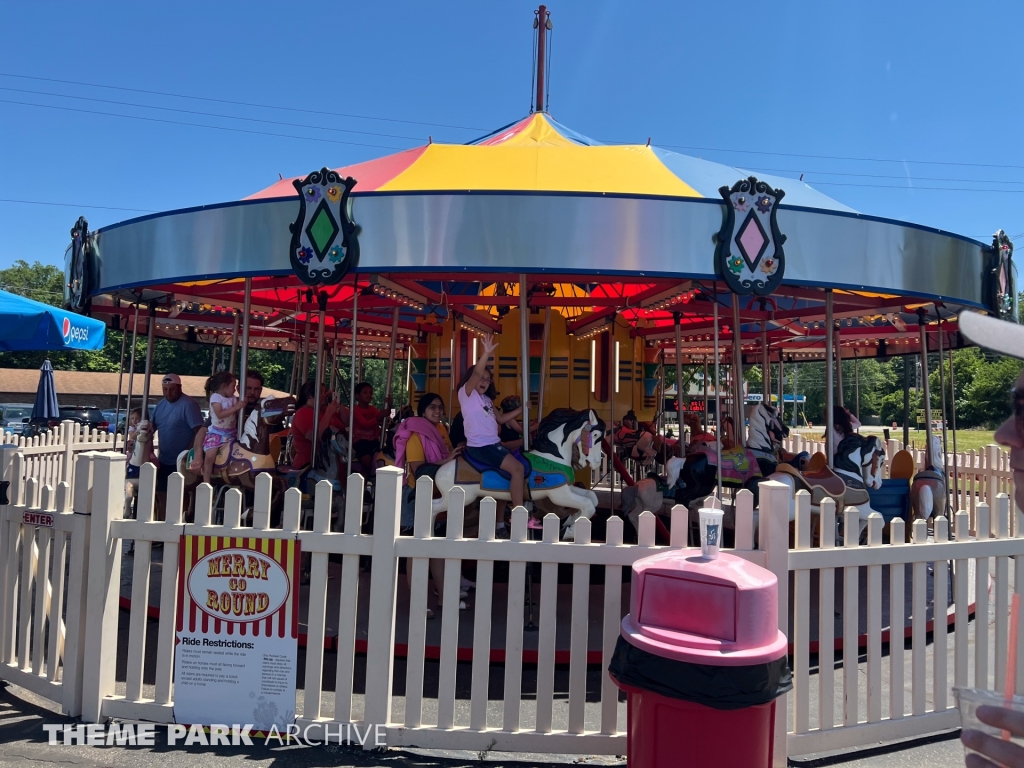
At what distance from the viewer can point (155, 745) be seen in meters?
3.25

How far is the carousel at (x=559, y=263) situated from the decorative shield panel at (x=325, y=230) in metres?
0.01

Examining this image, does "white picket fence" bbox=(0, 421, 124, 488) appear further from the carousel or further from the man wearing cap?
the man wearing cap

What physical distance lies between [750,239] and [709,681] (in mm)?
3272

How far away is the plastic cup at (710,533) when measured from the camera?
2.63 m

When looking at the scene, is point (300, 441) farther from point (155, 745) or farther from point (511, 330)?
point (155, 745)

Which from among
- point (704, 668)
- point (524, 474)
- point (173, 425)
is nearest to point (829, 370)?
point (524, 474)

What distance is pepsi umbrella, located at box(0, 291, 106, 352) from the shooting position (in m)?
5.77

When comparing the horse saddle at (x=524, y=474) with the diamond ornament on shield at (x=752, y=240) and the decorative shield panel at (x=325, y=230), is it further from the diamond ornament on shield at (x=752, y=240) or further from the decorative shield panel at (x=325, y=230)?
the diamond ornament on shield at (x=752, y=240)

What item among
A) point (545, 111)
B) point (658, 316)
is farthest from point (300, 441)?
point (658, 316)

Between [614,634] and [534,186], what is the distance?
12.7ft

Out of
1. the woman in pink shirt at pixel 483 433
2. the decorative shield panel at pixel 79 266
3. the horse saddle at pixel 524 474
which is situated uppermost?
the decorative shield panel at pixel 79 266

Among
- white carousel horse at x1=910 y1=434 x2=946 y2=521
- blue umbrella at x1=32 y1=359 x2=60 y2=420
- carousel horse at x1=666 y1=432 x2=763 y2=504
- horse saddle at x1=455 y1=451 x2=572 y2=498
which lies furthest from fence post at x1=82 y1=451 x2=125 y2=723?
blue umbrella at x1=32 y1=359 x2=60 y2=420

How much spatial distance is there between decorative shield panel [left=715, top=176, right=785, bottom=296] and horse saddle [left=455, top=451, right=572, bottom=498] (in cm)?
192

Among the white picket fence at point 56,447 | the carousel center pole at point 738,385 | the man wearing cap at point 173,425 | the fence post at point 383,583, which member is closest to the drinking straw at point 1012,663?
the fence post at point 383,583
